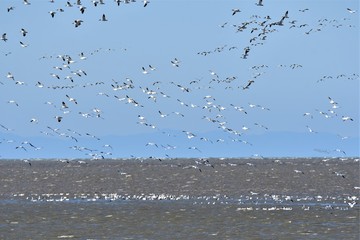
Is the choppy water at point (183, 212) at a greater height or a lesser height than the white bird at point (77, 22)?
lesser

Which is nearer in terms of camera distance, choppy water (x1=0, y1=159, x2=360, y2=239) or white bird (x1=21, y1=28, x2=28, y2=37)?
choppy water (x1=0, y1=159, x2=360, y2=239)

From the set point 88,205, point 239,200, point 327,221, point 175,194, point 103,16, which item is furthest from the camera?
point 175,194

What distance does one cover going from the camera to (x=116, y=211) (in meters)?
67.4

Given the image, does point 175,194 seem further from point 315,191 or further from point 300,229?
point 300,229

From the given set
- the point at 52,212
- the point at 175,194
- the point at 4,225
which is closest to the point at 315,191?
the point at 175,194

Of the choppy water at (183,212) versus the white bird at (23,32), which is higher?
the white bird at (23,32)

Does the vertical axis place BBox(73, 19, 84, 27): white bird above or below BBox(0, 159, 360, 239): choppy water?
above

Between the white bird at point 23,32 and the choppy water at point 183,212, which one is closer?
the choppy water at point 183,212

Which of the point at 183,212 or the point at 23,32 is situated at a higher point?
the point at 23,32

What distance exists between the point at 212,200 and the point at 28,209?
635 inches

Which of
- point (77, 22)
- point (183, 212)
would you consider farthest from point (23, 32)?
point (183, 212)

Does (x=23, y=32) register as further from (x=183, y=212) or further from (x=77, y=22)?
(x=183, y=212)

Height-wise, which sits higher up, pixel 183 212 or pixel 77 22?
pixel 77 22

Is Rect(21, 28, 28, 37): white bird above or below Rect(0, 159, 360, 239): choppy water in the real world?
above
